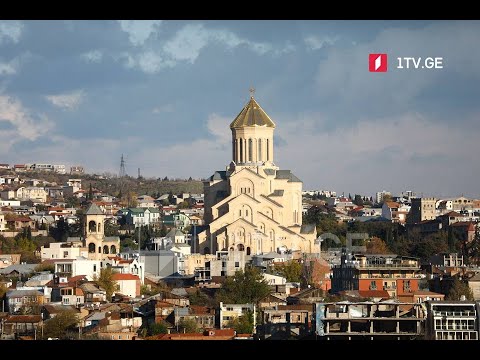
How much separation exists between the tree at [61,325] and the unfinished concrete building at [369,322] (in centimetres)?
429

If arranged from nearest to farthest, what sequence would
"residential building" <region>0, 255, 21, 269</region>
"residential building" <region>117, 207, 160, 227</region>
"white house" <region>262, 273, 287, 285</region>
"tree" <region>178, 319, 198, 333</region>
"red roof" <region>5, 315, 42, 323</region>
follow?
1. "tree" <region>178, 319, 198, 333</region>
2. "red roof" <region>5, 315, 42, 323</region>
3. "white house" <region>262, 273, 287, 285</region>
4. "residential building" <region>0, 255, 21, 269</region>
5. "residential building" <region>117, 207, 160, 227</region>

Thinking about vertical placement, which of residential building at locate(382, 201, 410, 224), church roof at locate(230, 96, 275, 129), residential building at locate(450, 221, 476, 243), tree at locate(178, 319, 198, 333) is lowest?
tree at locate(178, 319, 198, 333)

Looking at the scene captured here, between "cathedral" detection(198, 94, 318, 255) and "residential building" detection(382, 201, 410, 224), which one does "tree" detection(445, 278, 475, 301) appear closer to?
"cathedral" detection(198, 94, 318, 255)

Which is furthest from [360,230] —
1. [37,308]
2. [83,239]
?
[37,308]

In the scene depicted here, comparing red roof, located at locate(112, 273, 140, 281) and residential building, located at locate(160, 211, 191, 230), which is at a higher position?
residential building, located at locate(160, 211, 191, 230)

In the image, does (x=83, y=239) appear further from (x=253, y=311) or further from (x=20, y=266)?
(x=253, y=311)

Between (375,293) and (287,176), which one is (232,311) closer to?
(375,293)

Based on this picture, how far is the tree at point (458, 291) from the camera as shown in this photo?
28125 mm

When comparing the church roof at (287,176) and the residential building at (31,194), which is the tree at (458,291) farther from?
the residential building at (31,194)

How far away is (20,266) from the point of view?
35000 mm

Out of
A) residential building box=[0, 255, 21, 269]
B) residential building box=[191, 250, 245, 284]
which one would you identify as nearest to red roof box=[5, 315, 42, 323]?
residential building box=[191, 250, 245, 284]

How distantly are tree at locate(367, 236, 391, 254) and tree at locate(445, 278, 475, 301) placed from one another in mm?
4346

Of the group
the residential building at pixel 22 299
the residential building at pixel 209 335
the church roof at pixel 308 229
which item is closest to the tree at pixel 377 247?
the church roof at pixel 308 229

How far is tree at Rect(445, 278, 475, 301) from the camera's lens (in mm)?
28125
